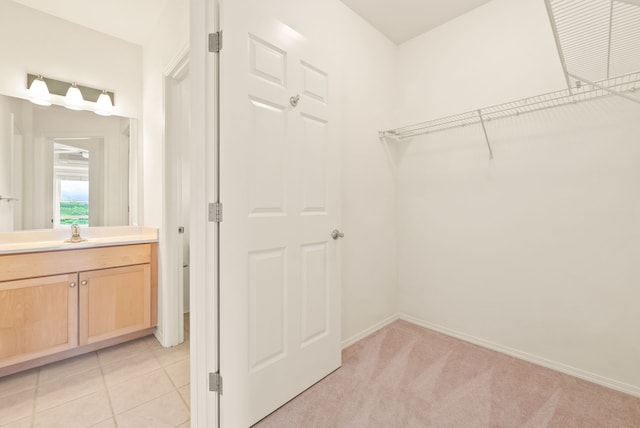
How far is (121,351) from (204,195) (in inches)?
68.6

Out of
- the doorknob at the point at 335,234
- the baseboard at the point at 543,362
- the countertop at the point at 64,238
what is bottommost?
the baseboard at the point at 543,362

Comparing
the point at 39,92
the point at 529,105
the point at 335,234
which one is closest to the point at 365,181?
the point at 335,234

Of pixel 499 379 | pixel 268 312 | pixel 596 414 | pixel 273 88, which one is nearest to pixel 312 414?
pixel 268 312

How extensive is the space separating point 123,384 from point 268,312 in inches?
45.3

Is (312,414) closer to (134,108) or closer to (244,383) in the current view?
(244,383)

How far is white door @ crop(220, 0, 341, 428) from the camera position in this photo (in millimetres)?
1255

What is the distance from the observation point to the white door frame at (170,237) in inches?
83.1

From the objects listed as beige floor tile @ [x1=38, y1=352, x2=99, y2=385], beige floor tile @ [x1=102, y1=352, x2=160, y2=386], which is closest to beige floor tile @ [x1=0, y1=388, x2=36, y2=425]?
beige floor tile @ [x1=38, y1=352, x2=99, y2=385]

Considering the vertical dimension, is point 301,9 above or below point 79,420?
above

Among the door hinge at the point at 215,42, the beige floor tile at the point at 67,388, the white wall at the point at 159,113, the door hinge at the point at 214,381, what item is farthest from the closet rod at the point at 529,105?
the beige floor tile at the point at 67,388

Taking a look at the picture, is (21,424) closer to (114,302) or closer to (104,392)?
(104,392)

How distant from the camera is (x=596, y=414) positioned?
56.1 inches

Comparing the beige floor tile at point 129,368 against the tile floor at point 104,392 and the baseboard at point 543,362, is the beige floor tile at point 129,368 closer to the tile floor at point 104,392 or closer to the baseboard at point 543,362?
the tile floor at point 104,392

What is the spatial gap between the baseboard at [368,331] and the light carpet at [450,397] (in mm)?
126
